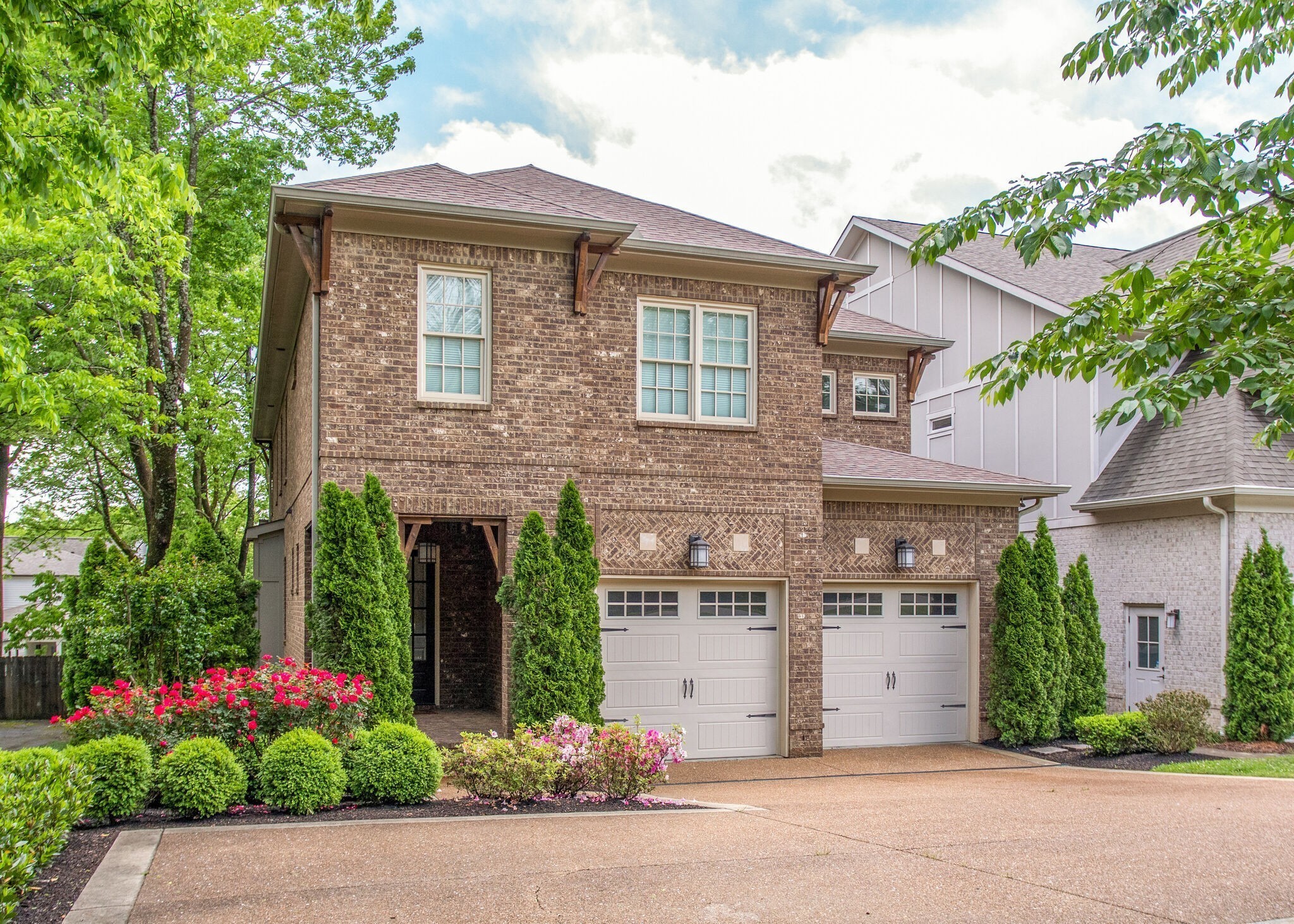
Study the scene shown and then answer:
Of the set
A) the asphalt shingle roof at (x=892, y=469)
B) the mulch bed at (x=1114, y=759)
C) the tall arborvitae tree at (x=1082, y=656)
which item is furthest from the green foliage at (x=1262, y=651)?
the asphalt shingle roof at (x=892, y=469)

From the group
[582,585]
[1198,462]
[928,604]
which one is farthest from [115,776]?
[1198,462]

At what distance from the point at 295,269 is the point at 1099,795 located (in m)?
11.1

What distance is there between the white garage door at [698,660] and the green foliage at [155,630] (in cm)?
684

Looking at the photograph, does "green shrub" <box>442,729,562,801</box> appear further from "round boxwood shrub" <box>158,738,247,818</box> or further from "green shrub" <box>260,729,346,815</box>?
"round boxwood shrub" <box>158,738,247,818</box>

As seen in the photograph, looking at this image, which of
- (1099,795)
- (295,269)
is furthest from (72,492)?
(1099,795)

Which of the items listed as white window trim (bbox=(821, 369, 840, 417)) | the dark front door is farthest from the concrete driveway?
white window trim (bbox=(821, 369, 840, 417))

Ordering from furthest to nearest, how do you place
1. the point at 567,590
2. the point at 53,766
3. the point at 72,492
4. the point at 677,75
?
1. the point at 72,492
2. the point at 677,75
3. the point at 567,590
4. the point at 53,766

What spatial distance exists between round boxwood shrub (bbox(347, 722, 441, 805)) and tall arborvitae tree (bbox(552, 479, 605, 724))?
309cm

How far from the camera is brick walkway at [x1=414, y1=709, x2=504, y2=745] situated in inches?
544

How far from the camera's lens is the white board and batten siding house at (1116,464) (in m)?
15.7

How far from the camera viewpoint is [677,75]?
19.7m

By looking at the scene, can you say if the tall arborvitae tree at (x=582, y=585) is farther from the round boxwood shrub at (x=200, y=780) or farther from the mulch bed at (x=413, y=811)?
the round boxwood shrub at (x=200, y=780)

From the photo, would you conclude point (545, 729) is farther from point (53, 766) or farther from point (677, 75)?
point (677, 75)

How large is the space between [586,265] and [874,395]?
824cm
